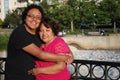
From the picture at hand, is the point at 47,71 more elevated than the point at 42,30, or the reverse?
the point at 42,30

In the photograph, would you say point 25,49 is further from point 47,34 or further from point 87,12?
point 87,12

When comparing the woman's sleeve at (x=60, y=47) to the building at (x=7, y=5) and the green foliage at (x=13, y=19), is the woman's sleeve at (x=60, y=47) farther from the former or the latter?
the building at (x=7, y=5)

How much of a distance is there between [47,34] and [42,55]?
232 mm

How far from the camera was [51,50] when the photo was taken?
358 centimetres

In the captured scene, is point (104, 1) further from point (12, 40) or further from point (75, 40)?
point (12, 40)

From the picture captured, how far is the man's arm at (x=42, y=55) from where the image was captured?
3500 mm

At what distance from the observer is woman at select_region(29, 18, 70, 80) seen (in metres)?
3.54

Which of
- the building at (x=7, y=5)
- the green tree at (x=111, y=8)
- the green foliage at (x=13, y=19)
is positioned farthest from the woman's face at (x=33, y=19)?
the building at (x=7, y=5)

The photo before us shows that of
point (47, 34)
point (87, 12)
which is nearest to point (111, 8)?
point (87, 12)

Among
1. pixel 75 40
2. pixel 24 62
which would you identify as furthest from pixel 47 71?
pixel 75 40

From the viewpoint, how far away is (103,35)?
38219 millimetres

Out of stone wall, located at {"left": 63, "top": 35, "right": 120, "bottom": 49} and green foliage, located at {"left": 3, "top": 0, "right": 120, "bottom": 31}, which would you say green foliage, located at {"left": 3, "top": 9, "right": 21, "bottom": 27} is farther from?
stone wall, located at {"left": 63, "top": 35, "right": 120, "bottom": 49}

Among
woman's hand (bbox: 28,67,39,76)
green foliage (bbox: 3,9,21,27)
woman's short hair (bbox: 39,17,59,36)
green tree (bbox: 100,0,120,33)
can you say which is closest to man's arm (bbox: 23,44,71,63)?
woman's hand (bbox: 28,67,39,76)

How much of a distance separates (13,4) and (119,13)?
30.8m
